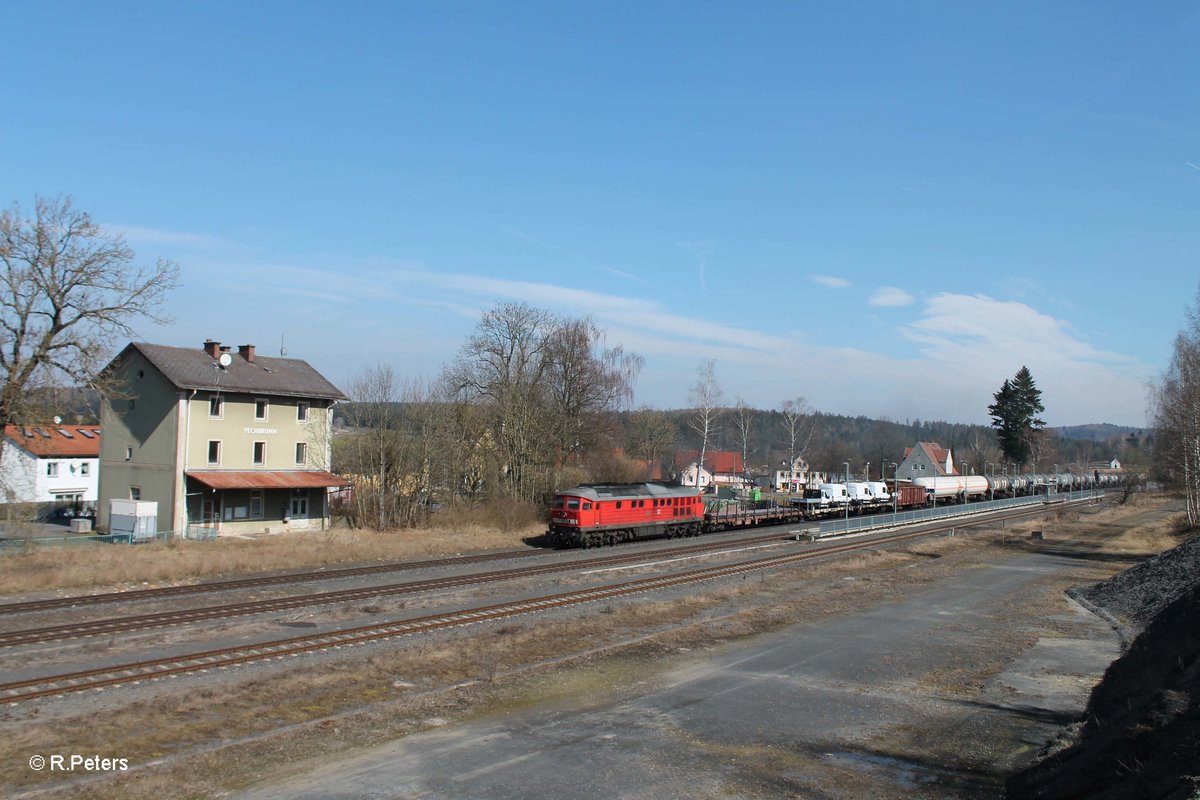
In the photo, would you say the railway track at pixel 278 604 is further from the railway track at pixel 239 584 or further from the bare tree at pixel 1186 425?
the bare tree at pixel 1186 425

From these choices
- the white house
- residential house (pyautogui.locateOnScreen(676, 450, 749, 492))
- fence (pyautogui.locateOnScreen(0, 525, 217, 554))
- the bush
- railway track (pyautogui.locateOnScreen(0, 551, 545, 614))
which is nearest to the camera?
railway track (pyautogui.locateOnScreen(0, 551, 545, 614))

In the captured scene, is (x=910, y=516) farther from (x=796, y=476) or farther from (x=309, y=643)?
(x=796, y=476)

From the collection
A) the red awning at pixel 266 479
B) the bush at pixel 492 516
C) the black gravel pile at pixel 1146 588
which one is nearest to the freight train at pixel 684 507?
the bush at pixel 492 516

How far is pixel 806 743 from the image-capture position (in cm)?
1184

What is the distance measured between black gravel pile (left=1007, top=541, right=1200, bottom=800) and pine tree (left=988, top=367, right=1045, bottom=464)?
11572 cm

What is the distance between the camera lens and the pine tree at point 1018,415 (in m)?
119

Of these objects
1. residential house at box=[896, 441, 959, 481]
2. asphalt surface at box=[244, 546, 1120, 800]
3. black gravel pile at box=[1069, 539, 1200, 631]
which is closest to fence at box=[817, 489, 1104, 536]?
black gravel pile at box=[1069, 539, 1200, 631]

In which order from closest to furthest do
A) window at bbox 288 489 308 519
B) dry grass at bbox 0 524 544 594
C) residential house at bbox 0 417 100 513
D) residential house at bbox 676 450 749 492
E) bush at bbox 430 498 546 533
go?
1. dry grass at bbox 0 524 544 594
2. window at bbox 288 489 308 519
3. bush at bbox 430 498 546 533
4. residential house at bbox 0 417 100 513
5. residential house at bbox 676 450 749 492

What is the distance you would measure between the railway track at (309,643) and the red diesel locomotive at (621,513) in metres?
9.08

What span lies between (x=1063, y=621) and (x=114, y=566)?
2959 centimetres

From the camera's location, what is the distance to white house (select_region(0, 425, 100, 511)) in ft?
198

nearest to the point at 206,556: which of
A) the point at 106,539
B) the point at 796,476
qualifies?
the point at 106,539

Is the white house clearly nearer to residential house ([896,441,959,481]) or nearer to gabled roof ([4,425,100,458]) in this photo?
gabled roof ([4,425,100,458])

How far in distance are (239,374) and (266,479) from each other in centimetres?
616
